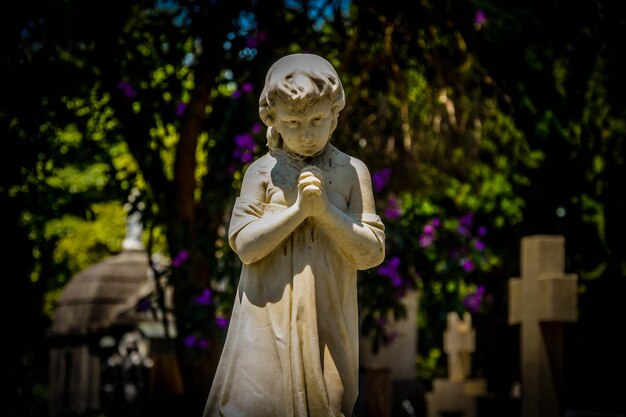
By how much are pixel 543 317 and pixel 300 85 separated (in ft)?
18.6

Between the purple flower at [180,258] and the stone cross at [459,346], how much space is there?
8.41m

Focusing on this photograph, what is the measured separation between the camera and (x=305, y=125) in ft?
17.2

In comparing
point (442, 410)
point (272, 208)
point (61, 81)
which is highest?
point (61, 81)

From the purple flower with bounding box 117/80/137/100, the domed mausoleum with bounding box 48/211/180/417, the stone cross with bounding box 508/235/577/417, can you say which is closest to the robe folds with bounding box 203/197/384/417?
the stone cross with bounding box 508/235/577/417

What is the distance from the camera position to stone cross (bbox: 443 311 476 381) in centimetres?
1822

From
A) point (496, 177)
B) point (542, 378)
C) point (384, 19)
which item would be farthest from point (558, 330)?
point (496, 177)

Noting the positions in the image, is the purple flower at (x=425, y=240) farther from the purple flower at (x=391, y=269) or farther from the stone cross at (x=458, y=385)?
Answer: the stone cross at (x=458, y=385)

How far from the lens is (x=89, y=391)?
602 inches

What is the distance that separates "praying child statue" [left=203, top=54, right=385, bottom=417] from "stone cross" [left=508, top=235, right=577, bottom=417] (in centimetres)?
499

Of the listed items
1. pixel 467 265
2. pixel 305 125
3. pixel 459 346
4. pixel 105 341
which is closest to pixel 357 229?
pixel 305 125

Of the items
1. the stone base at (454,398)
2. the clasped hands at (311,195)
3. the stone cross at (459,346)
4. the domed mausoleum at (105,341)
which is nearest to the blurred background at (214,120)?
the domed mausoleum at (105,341)

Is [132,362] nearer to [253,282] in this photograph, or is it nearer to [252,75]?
[252,75]

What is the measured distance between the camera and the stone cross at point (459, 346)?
18219mm

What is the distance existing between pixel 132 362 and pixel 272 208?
9641 mm
